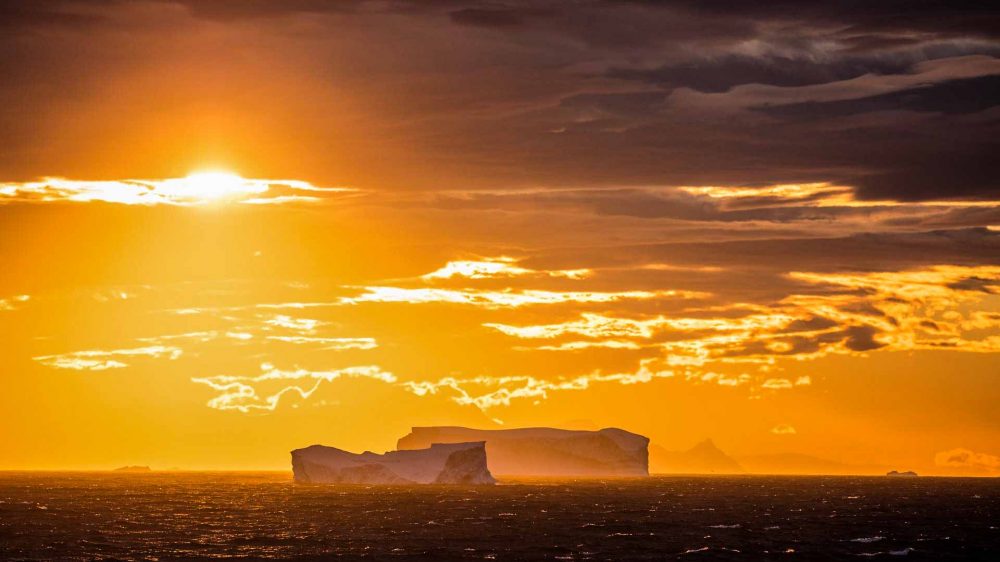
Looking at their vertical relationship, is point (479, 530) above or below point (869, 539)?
above

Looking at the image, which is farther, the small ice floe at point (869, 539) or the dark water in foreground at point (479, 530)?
the small ice floe at point (869, 539)

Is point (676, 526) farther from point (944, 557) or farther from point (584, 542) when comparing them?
point (944, 557)

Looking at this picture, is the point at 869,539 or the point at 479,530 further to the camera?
the point at 479,530

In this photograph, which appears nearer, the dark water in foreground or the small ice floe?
the dark water in foreground

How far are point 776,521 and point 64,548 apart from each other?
6529cm

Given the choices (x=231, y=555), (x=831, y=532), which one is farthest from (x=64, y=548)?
(x=831, y=532)

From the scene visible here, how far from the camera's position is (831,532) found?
9988cm

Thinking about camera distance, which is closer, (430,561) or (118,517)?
(430,561)

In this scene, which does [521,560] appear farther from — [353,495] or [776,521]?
[353,495]

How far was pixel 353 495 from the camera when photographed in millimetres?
163500

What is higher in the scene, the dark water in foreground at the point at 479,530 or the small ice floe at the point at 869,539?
the dark water in foreground at the point at 479,530

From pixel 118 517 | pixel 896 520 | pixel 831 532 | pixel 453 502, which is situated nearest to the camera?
pixel 831 532

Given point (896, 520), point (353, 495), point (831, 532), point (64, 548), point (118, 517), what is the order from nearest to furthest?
point (64, 548) → point (831, 532) → point (118, 517) → point (896, 520) → point (353, 495)

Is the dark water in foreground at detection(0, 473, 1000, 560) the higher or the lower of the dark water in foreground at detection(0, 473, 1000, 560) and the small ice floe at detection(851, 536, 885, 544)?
the higher
